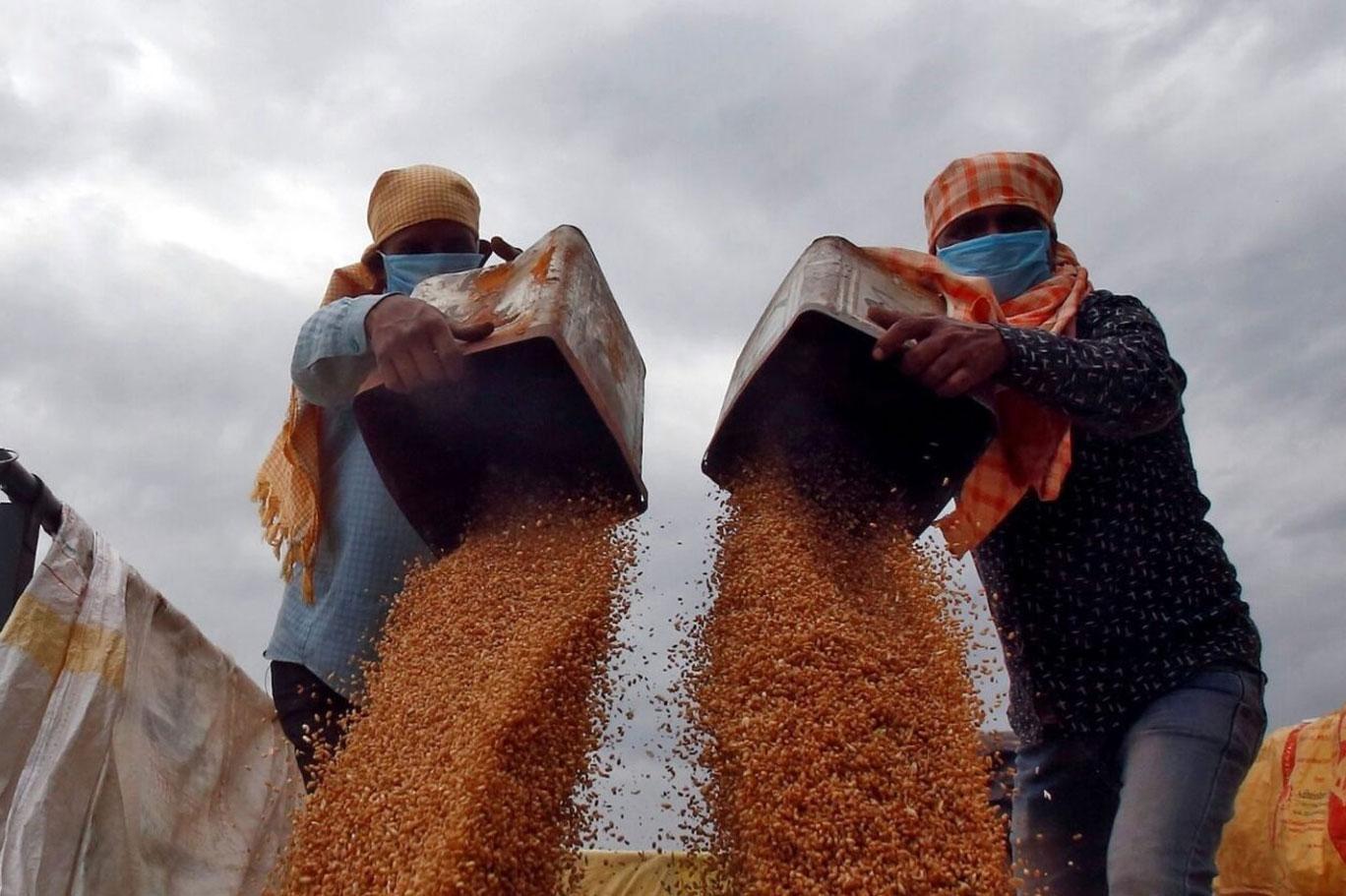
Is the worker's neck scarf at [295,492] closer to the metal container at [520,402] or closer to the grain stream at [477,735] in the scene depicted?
→ the metal container at [520,402]

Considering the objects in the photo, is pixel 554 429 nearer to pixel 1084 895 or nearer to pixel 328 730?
pixel 328 730

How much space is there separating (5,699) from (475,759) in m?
0.73

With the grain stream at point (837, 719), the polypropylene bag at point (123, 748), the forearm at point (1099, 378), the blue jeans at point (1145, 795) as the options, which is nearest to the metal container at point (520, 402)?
the grain stream at point (837, 719)

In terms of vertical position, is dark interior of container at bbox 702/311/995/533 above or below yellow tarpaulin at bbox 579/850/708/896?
above

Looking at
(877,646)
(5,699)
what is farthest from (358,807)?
(877,646)

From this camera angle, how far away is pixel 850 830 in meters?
1.37

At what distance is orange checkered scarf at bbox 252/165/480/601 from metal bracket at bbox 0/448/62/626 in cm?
54

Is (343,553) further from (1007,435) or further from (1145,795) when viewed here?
(1145,795)

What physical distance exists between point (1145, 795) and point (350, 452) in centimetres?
165

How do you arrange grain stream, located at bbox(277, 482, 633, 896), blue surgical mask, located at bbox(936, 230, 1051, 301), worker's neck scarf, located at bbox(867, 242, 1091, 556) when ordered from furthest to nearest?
blue surgical mask, located at bbox(936, 230, 1051, 301) < worker's neck scarf, located at bbox(867, 242, 1091, 556) < grain stream, located at bbox(277, 482, 633, 896)

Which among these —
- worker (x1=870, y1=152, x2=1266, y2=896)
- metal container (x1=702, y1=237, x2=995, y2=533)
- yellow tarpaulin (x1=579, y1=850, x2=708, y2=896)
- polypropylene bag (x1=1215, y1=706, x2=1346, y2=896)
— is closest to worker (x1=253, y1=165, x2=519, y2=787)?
metal container (x1=702, y1=237, x2=995, y2=533)

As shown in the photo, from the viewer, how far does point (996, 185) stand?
228 cm

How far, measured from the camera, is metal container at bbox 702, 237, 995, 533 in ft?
6.72

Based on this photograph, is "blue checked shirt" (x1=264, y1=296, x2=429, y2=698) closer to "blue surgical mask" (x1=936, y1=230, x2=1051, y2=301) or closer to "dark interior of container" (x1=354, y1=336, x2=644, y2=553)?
"dark interior of container" (x1=354, y1=336, x2=644, y2=553)
